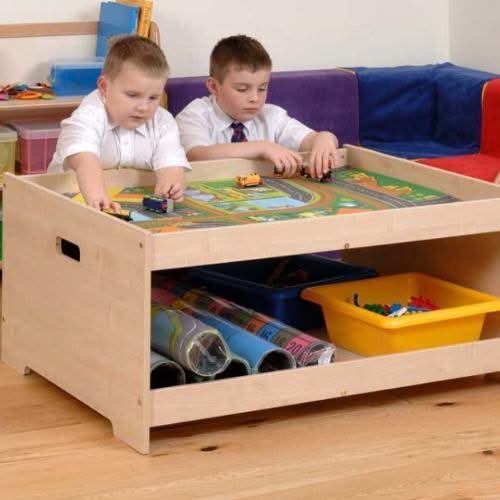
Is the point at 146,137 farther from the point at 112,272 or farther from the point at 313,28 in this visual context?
the point at 313,28

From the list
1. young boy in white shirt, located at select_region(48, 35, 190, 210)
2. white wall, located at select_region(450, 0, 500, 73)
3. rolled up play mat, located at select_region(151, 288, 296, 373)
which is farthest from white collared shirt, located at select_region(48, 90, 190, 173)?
white wall, located at select_region(450, 0, 500, 73)

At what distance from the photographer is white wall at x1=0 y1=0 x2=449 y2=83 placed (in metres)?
3.29

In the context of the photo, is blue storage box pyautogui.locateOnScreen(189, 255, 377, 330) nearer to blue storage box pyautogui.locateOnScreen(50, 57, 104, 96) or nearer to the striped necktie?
the striped necktie

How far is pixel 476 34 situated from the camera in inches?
144

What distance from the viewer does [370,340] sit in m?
2.27

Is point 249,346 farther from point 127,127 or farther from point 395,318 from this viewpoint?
point 127,127

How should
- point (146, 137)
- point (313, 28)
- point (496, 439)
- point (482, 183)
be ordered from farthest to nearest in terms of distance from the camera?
1. point (313, 28)
2. point (146, 137)
3. point (482, 183)
4. point (496, 439)

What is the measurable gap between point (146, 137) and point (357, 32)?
4.30 ft

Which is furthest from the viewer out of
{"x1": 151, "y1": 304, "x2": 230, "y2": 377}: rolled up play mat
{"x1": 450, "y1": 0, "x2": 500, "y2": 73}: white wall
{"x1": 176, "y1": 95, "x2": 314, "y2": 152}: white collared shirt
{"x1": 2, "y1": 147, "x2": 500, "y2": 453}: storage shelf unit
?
{"x1": 450, "y1": 0, "x2": 500, "y2": 73}: white wall

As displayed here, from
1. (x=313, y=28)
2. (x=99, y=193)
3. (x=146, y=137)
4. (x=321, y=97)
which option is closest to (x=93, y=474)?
(x=99, y=193)

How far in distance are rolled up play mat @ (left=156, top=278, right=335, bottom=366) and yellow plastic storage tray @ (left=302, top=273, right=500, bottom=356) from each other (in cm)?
7

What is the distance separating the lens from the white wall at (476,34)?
3568 mm

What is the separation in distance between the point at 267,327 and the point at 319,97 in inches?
49.8

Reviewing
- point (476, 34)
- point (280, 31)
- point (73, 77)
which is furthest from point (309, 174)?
point (476, 34)
